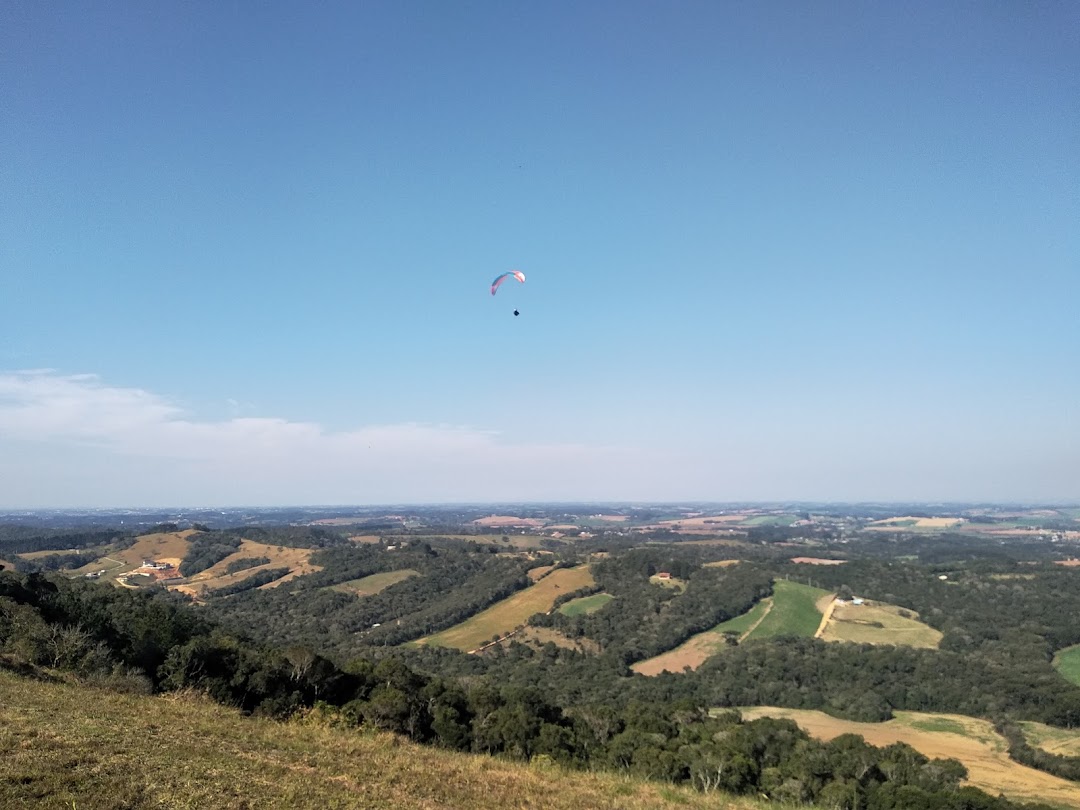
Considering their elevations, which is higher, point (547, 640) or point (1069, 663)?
point (1069, 663)

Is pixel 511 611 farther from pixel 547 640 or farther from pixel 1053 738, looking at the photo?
pixel 1053 738

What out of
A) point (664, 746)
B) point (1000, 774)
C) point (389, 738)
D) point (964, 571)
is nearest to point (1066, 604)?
point (964, 571)

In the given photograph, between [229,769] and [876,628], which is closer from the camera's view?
[229,769]

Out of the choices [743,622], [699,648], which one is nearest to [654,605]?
[743,622]

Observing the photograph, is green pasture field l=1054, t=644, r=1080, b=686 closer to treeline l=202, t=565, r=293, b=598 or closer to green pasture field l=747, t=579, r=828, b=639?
green pasture field l=747, t=579, r=828, b=639

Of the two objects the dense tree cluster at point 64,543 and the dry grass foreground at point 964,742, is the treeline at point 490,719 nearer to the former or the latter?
the dry grass foreground at point 964,742

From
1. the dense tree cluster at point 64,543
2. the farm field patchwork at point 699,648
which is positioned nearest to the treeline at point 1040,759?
the farm field patchwork at point 699,648
